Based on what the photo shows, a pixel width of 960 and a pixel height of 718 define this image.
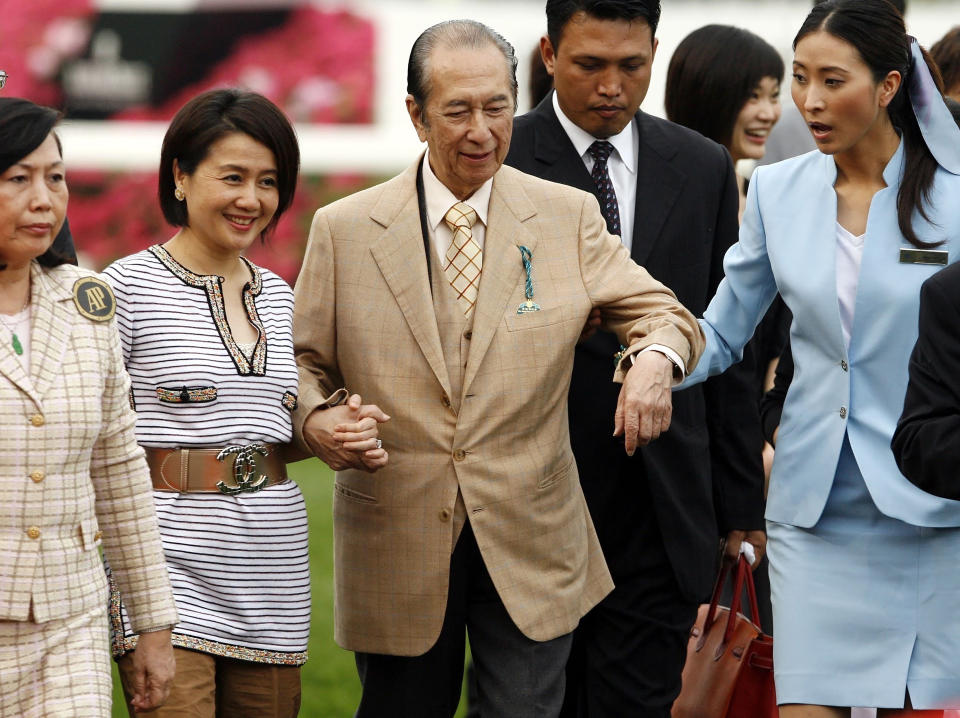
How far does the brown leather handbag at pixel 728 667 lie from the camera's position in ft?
16.9

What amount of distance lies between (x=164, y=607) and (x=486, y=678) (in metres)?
1.06

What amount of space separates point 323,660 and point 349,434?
15.1 ft

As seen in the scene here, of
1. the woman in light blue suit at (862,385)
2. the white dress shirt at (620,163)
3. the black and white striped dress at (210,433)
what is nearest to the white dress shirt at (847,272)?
the woman in light blue suit at (862,385)

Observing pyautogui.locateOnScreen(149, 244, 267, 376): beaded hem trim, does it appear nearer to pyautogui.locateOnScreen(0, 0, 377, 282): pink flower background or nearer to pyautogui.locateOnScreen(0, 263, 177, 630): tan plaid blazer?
pyautogui.locateOnScreen(0, 263, 177, 630): tan plaid blazer

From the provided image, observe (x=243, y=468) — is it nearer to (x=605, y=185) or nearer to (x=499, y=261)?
(x=499, y=261)

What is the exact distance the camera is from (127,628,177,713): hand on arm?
4004 mm

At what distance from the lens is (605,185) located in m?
5.33

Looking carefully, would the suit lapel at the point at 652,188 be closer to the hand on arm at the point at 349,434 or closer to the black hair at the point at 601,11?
the black hair at the point at 601,11

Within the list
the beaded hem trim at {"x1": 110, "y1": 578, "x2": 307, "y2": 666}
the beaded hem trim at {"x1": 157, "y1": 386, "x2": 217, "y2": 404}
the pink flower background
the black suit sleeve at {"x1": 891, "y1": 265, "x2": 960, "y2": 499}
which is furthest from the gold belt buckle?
the pink flower background

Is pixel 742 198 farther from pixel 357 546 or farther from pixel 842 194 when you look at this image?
pixel 357 546

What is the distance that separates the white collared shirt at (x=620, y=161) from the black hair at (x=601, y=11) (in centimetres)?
23

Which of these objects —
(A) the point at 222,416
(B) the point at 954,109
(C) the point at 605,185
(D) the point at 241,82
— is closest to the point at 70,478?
(A) the point at 222,416

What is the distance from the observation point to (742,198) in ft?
22.3

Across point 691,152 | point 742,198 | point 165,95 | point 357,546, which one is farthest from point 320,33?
point 357,546
